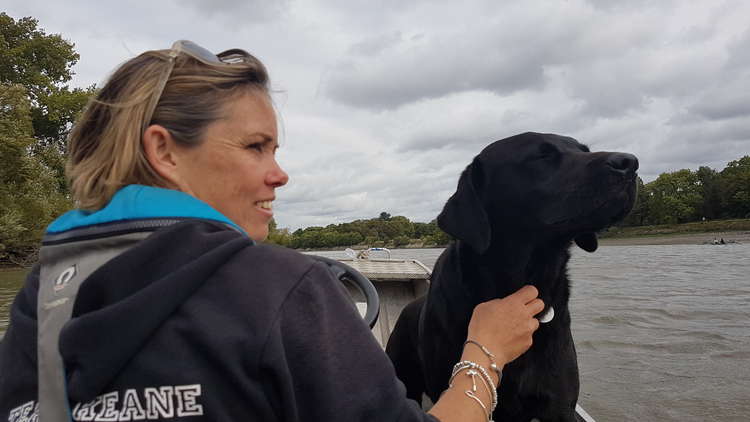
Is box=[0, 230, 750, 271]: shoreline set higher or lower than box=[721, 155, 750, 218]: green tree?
lower

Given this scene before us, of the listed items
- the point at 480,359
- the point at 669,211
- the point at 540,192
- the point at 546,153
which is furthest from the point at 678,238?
the point at 480,359

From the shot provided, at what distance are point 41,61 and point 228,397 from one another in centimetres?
3587

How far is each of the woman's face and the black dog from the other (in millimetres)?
1558

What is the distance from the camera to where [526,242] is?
2.77 metres

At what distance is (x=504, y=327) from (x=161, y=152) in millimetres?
1188

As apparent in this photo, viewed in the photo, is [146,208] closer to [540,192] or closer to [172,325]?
[172,325]

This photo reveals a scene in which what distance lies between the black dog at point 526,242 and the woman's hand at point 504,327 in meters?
0.77

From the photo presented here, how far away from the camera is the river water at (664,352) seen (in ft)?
16.3

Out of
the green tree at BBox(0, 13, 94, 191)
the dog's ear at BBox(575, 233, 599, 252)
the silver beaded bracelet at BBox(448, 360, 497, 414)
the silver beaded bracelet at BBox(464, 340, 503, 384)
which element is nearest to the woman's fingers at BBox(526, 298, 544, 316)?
the silver beaded bracelet at BBox(464, 340, 503, 384)

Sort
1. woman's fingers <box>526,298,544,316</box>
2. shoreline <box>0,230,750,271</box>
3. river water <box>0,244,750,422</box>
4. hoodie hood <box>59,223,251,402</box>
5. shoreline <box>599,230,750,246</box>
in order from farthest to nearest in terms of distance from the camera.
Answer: shoreline <box>599,230,750,246</box> < shoreline <box>0,230,750,271</box> < river water <box>0,244,750,422</box> < woman's fingers <box>526,298,544,316</box> < hoodie hood <box>59,223,251,402</box>

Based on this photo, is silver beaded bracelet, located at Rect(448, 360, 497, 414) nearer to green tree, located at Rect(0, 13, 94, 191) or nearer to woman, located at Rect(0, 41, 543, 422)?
woman, located at Rect(0, 41, 543, 422)

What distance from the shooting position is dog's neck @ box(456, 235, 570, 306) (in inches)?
107

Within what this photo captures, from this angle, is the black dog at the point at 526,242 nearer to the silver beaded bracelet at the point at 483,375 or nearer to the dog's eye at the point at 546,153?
the dog's eye at the point at 546,153

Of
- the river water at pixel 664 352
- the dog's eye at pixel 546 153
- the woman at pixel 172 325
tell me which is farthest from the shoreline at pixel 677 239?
the woman at pixel 172 325
